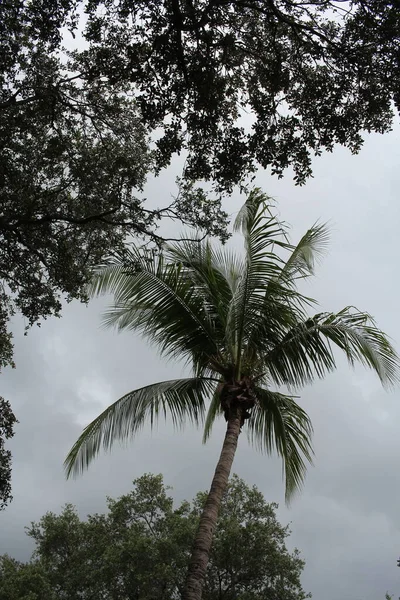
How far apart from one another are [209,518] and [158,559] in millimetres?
10580

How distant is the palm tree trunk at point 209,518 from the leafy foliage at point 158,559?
9.40 m

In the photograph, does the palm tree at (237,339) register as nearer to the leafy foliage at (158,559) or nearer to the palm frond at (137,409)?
the palm frond at (137,409)

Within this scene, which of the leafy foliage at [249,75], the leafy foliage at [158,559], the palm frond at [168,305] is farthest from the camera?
the leafy foliage at [158,559]

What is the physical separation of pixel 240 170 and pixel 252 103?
95cm

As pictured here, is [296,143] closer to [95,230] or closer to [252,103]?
[252,103]

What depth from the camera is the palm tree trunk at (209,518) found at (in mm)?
7945

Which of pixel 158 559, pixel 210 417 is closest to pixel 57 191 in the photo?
pixel 210 417

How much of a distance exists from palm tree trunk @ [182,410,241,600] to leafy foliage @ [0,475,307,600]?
30.8ft

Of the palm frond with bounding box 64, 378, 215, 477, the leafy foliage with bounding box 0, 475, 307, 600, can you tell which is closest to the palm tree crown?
the palm frond with bounding box 64, 378, 215, 477

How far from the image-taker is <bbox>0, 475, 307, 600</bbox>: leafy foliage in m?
18.4

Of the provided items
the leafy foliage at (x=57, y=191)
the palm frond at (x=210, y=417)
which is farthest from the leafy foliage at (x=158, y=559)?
the leafy foliage at (x=57, y=191)

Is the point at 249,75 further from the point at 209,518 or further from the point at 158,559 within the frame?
the point at 158,559

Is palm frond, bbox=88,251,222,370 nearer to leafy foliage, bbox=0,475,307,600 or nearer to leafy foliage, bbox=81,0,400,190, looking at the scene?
leafy foliage, bbox=81,0,400,190

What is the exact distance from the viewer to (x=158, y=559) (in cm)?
→ 1839
